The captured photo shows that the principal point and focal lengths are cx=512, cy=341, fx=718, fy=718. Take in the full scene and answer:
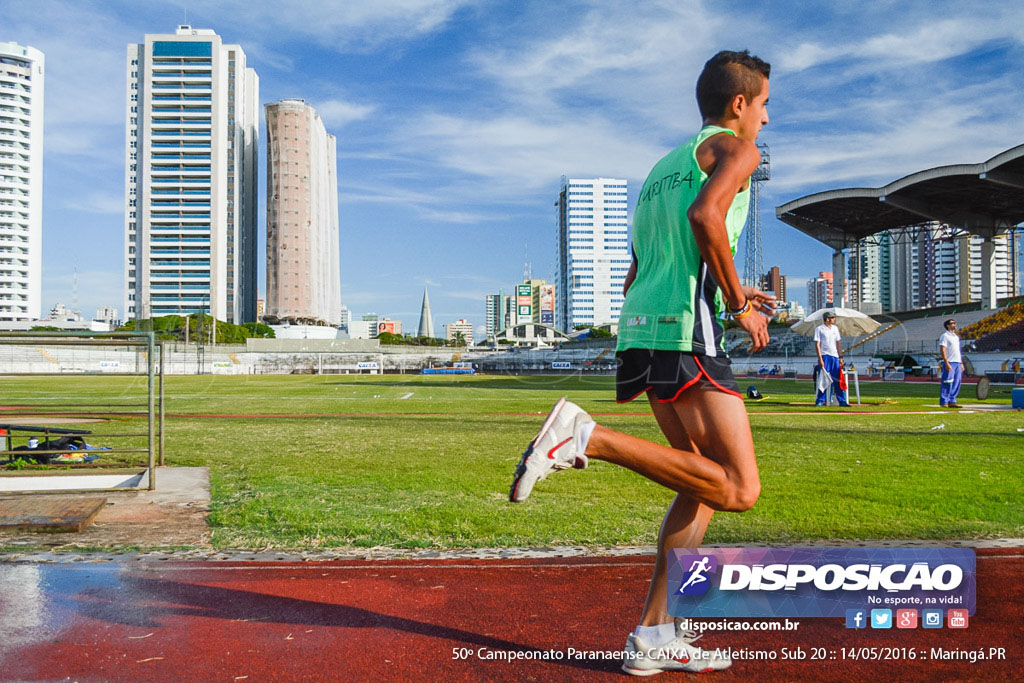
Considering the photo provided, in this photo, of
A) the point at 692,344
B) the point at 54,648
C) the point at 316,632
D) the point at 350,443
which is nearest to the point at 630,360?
the point at 692,344

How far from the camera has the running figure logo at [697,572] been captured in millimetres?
2842

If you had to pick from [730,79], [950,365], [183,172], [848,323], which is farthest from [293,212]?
[730,79]

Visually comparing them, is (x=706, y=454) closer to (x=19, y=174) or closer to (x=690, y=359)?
(x=690, y=359)

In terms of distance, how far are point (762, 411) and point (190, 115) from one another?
15235 cm

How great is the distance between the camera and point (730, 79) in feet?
9.65

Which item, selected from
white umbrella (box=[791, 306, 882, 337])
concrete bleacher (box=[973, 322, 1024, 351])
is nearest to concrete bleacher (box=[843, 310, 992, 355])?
concrete bleacher (box=[973, 322, 1024, 351])

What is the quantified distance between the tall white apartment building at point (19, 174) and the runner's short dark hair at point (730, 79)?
18388cm

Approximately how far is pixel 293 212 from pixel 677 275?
516 feet

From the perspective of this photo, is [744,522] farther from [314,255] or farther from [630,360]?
[314,255]

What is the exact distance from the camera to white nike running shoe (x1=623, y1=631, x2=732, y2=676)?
2.80 metres

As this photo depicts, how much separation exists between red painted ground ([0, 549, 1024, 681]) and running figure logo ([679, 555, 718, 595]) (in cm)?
33

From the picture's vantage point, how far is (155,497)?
6.48m

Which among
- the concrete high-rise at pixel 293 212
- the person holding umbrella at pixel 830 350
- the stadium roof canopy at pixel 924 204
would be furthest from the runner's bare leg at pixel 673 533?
the concrete high-rise at pixel 293 212

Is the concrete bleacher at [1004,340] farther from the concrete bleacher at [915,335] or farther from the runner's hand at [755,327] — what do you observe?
the runner's hand at [755,327]
